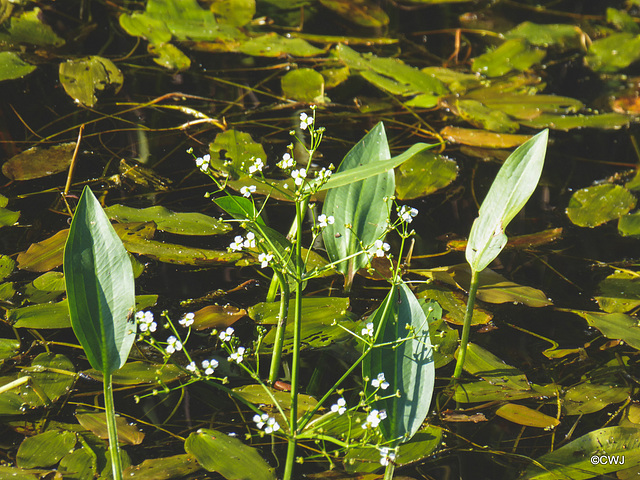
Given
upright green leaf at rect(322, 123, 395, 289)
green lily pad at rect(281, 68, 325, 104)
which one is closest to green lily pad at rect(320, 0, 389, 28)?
green lily pad at rect(281, 68, 325, 104)

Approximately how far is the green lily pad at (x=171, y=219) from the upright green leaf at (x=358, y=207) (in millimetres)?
297

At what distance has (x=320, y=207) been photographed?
1523 millimetres

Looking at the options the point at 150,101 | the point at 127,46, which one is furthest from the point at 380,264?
the point at 127,46

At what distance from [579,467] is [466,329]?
1.03ft

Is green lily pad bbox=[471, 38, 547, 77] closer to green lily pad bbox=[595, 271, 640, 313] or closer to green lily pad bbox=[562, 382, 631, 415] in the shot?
green lily pad bbox=[595, 271, 640, 313]

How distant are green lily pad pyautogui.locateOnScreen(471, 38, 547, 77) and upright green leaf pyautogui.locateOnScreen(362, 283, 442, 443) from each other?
1584 millimetres

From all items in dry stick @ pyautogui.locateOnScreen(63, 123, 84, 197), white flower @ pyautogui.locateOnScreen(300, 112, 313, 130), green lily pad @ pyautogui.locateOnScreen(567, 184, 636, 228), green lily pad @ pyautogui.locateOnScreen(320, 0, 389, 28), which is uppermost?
green lily pad @ pyautogui.locateOnScreen(320, 0, 389, 28)

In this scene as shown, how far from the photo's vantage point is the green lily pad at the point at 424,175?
1.61m

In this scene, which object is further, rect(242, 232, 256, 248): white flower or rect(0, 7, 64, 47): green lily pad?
rect(0, 7, 64, 47): green lily pad

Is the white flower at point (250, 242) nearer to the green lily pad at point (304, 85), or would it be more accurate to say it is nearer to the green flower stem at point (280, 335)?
the green flower stem at point (280, 335)

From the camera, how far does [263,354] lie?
115 centimetres

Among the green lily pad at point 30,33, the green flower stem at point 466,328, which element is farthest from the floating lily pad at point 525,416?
the green lily pad at point 30,33

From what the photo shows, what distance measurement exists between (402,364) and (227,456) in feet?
1.10

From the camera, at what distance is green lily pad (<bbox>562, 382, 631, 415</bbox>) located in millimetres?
1121
